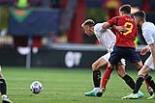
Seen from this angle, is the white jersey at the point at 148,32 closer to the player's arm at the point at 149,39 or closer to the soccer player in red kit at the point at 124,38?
Result: the player's arm at the point at 149,39

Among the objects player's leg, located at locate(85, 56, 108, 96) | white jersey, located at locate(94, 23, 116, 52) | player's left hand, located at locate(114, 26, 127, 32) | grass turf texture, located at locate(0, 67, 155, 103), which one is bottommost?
grass turf texture, located at locate(0, 67, 155, 103)

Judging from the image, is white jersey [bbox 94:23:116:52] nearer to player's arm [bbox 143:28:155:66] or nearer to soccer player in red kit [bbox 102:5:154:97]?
soccer player in red kit [bbox 102:5:154:97]

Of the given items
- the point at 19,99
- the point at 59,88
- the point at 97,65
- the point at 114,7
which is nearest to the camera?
the point at 19,99

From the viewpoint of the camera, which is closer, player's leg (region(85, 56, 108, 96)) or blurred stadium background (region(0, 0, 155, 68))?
player's leg (region(85, 56, 108, 96))

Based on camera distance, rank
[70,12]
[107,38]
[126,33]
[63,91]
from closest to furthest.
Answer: [126,33] → [107,38] → [63,91] → [70,12]

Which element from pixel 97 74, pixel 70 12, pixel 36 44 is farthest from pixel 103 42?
pixel 70 12

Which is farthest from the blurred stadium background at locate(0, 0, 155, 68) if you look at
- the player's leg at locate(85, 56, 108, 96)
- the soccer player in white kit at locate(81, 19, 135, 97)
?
the soccer player in white kit at locate(81, 19, 135, 97)

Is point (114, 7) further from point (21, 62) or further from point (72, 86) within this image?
point (72, 86)

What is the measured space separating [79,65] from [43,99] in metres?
16.8

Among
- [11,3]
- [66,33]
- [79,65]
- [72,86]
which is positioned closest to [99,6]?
[66,33]

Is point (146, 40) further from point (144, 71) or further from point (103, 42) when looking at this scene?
point (103, 42)

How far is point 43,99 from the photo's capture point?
16.9 metres

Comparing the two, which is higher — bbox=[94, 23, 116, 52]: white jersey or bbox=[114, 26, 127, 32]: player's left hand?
bbox=[114, 26, 127, 32]: player's left hand

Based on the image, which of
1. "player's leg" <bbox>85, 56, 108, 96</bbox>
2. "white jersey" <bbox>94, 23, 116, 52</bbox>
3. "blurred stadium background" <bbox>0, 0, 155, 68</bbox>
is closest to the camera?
"white jersey" <bbox>94, 23, 116, 52</bbox>
